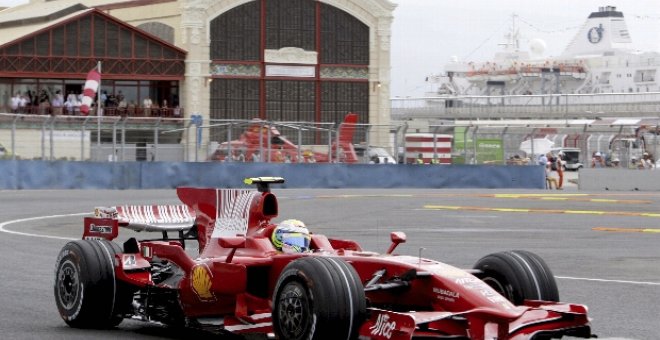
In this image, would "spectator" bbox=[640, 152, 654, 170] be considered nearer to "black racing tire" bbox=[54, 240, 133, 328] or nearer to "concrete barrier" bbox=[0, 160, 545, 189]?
"concrete barrier" bbox=[0, 160, 545, 189]

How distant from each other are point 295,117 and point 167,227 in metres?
53.8

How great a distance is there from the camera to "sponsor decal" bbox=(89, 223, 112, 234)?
33.9 ft

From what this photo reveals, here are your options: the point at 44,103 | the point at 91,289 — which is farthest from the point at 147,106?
the point at 91,289

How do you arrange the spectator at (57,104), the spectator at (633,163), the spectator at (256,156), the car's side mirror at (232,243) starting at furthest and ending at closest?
the spectator at (57,104), the spectator at (633,163), the spectator at (256,156), the car's side mirror at (232,243)

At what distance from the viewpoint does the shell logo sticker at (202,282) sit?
28.9ft

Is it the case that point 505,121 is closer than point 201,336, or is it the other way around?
point 201,336

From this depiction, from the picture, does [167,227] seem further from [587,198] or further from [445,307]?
[587,198]

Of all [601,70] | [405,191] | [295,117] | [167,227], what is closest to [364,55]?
[295,117]

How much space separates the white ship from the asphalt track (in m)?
97.1

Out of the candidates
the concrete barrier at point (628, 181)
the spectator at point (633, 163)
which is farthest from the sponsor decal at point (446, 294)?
the spectator at point (633, 163)

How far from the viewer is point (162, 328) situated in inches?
397

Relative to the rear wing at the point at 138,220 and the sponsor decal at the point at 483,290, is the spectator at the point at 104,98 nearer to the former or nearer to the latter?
the rear wing at the point at 138,220

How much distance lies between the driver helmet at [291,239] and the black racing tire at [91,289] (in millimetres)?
1368

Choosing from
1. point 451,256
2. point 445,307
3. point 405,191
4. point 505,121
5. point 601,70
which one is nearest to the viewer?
point 445,307
